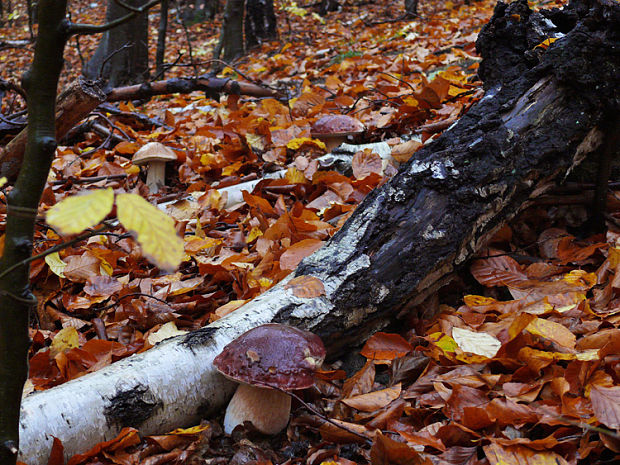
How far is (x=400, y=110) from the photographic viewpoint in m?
4.26

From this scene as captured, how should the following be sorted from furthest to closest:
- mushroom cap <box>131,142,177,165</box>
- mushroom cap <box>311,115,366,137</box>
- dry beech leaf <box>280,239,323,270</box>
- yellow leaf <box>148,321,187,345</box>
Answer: mushroom cap <box>131,142,177,165</box>, mushroom cap <box>311,115,366,137</box>, dry beech leaf <box>280,239,323,270</box>, yellow leaf <box>148,321,187,345</box>

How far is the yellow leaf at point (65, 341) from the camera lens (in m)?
2.38

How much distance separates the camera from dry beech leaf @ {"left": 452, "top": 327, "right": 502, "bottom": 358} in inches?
74.7

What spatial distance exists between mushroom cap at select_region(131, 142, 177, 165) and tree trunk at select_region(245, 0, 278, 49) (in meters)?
9.04

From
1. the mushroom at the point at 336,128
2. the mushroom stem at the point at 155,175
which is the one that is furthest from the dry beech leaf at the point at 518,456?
the mushroom stem at the point at 155,175

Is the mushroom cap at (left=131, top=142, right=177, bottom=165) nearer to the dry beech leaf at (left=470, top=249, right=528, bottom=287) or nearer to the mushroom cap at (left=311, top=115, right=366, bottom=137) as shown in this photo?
the mushroom cap at (left=311, top=115, right=366, bottom=137)

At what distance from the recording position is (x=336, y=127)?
12.9 ft

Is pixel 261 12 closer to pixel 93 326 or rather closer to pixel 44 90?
pixel 93 326

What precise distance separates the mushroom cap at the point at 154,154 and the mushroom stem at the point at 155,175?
0.12m

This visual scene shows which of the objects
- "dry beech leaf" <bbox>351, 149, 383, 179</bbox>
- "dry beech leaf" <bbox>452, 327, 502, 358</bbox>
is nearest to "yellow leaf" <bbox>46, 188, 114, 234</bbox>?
"dry beech leaf" <bbox>452, 327, 502, 358</bbox>

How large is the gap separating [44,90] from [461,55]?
6.19m

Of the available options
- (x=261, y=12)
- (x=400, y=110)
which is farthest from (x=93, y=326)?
(x=261, y=12)

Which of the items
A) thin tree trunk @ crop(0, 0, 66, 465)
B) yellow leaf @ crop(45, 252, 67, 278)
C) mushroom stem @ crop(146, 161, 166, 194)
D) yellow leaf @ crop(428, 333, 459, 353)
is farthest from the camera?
mushroom stem @ crop(146, 161, 166, 194)

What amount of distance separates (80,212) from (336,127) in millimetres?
3281
